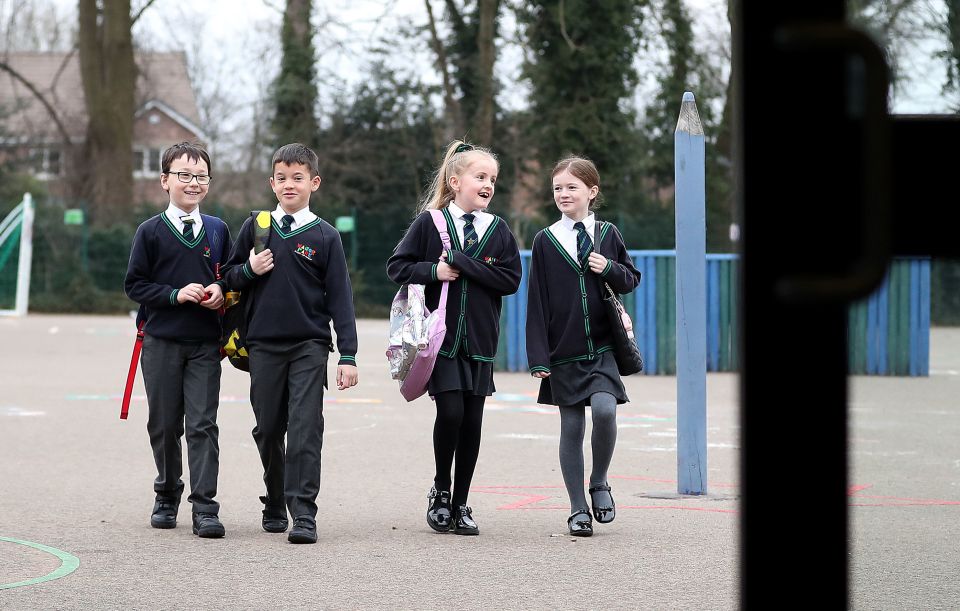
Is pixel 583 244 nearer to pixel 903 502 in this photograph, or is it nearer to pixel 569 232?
pixel 569 232

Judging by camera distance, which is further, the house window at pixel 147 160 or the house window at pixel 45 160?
the house window at pixel 147 160

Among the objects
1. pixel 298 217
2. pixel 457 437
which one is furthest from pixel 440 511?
pixel 298 217

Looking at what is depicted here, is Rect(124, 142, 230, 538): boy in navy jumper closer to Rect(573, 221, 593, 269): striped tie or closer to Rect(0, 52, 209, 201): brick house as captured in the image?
Rect(573, 221, 593, 269): striped tie

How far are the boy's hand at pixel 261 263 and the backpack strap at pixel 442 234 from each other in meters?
0.75

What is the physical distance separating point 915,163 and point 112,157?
31.6 metres

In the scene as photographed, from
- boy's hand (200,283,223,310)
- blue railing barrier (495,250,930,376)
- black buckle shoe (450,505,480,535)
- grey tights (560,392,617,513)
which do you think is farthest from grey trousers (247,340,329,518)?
blue railing barrier (495,250,930,376)

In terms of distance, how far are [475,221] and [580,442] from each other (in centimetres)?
109

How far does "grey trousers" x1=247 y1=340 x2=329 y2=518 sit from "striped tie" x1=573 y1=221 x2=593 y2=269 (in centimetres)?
120

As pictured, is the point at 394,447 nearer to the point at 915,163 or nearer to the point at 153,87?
the point at 915,163

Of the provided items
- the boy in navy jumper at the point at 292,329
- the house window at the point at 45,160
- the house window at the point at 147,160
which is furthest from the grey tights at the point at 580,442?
the house window at the point at 147,160

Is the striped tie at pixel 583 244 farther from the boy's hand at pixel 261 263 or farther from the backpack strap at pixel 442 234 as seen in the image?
the boy's hand at pixel 261 263

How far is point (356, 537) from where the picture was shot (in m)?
5.88

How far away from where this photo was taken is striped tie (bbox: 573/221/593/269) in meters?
6.18

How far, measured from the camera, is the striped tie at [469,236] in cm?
616
